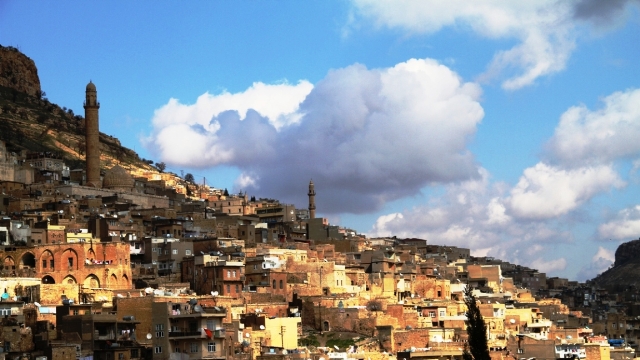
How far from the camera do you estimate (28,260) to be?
56.8 meters

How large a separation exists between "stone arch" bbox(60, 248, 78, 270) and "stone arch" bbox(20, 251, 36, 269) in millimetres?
1382

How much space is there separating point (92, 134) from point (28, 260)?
29.8 metres

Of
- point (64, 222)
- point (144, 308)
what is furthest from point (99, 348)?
point (64, 222)

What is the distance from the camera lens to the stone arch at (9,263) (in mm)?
56188

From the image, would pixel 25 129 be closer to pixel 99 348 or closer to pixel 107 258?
pixel 107 258

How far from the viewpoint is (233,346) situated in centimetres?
4675

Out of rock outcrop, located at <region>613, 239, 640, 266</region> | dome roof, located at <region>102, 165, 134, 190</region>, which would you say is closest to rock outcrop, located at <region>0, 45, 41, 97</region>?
dome roof, located at <region>102, 165, 134, 190</region>

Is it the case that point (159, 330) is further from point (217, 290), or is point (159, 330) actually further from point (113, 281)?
point (217, 290)

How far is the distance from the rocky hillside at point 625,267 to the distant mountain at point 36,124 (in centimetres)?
4832

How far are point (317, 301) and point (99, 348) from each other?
614 inches

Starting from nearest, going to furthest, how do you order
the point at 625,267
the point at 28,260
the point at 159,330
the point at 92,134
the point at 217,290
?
the point at 159,330
the point at 28,260
the point at 217,290
the point at 92,134
the point at 625,267

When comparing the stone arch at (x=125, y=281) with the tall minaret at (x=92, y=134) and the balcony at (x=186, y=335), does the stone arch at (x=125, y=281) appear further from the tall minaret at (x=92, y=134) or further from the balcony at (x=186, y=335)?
the tall minaret at (x=92, y=134)

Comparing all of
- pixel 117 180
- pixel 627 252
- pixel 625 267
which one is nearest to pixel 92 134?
pixel 117 180

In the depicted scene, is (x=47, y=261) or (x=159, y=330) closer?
(x=159, y=330)
